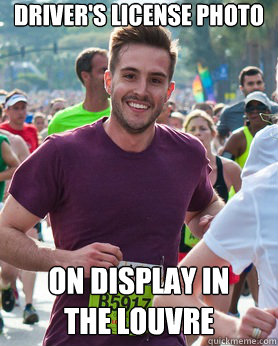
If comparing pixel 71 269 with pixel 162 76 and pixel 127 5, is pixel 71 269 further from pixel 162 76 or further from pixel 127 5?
pixel 127 5

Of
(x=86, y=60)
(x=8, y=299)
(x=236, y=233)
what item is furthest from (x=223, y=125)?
(x=236, y=233)

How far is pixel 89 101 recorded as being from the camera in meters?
8.55

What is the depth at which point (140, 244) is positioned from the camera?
14.4 feet

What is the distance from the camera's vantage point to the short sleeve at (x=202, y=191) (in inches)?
186

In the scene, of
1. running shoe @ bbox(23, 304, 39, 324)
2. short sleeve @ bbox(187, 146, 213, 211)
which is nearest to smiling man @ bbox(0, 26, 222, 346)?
short sleeve @ bbox(187, 146, 213, 211)

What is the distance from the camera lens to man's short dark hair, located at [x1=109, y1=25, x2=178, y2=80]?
4.58 m

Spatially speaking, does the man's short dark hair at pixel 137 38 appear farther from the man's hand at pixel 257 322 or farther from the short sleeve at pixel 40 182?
the man's hand at pixel 257 322

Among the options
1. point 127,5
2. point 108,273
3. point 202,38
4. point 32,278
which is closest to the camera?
point 108,273

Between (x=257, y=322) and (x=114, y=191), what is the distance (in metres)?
1.32

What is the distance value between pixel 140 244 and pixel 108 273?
24cm

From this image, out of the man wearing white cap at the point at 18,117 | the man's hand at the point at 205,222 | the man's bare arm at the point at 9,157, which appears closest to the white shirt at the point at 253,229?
the man's hand at the point at 205,222

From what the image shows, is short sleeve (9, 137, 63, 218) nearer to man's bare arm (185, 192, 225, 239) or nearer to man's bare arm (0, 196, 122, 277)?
man's bare arm (0, 196, 122, 277)

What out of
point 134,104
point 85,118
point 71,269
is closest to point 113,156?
point 134,104

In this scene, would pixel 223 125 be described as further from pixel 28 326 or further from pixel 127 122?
pixel 127 122
